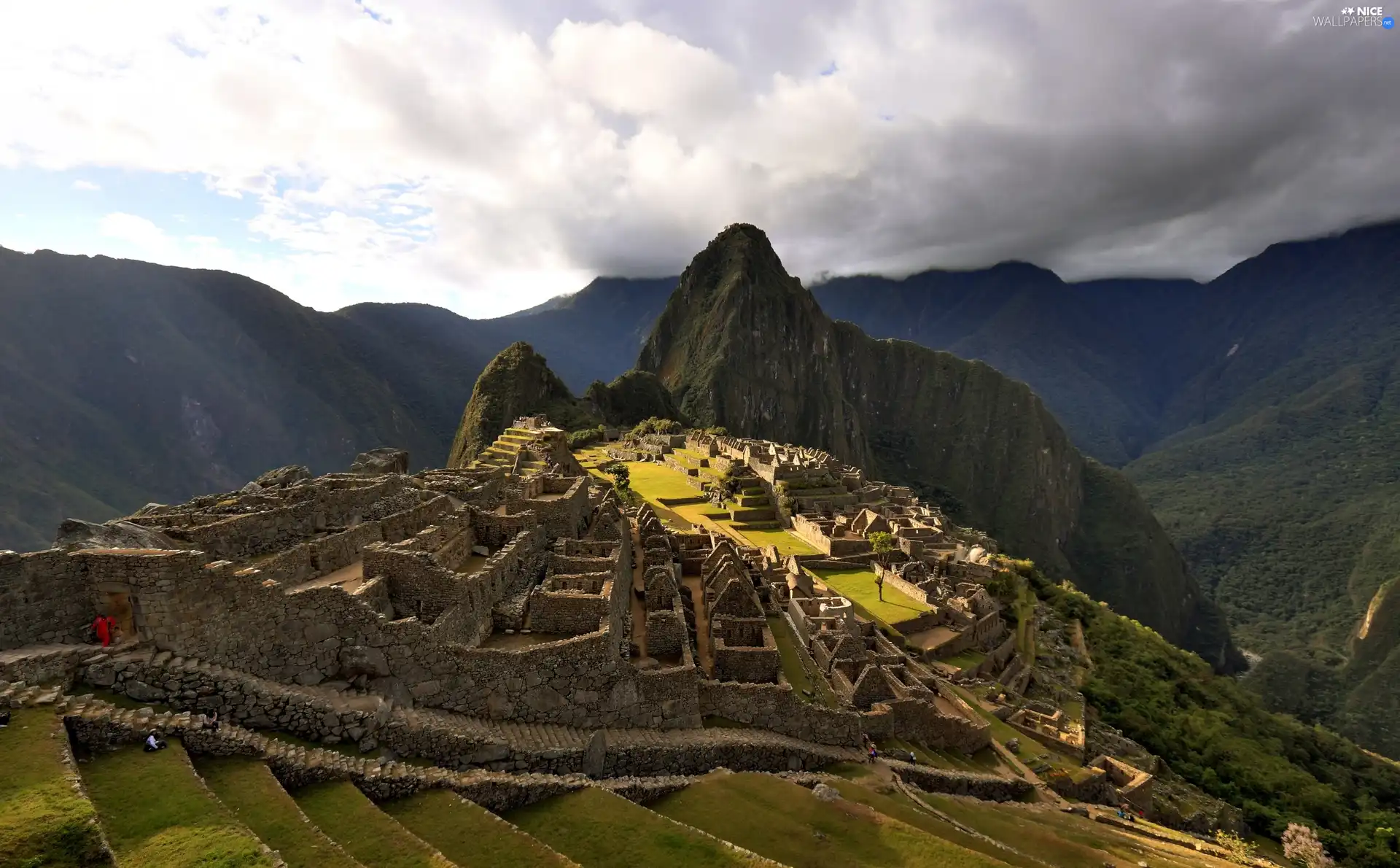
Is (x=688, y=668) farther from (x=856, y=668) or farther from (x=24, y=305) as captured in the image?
(x=24, y=305)

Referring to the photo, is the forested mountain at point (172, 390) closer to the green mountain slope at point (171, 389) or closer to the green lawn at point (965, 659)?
the green mountain slope at point (171, 389)

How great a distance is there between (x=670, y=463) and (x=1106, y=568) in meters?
163

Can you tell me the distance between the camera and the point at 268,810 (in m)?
9.48

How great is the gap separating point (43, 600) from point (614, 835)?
10715 mm

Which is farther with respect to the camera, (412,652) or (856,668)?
(856,668)

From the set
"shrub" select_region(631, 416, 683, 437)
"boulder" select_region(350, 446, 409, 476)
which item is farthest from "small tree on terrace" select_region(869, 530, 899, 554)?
"shrub" select_region(631, 416, 683, 437)

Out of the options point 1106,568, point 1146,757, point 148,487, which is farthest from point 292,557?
point 1106,568

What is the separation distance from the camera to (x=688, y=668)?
17.9 meters

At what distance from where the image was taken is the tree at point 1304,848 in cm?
2903

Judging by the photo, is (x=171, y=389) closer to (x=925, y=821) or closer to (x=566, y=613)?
(x=566, y=613)

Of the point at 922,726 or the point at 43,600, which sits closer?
the point at 43,600

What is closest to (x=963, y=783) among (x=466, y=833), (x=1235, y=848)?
(x=1235, y=848)

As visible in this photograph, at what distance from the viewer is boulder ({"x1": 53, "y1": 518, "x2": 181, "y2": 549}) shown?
44.2ft

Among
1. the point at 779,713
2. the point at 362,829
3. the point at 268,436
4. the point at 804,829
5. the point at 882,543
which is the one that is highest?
the point at 268,436
